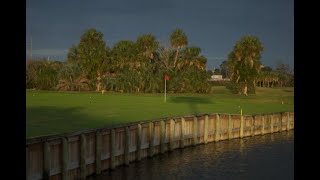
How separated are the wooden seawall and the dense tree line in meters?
52.1

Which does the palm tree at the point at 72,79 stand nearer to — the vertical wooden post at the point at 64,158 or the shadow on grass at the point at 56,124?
the shadow on grass at the point at 56,124

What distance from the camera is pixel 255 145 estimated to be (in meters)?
30.8

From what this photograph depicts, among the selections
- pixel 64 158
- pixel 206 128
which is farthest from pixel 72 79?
pixel 64 158

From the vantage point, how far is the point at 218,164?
23.3 m

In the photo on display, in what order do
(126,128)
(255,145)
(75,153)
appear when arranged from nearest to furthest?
(75,153) → (126,128) → (255,145)

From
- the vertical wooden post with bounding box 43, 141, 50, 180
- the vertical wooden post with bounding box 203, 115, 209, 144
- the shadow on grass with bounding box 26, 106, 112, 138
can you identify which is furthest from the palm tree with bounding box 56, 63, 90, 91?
the vertical wooden post with bounding box 43, 141, 50, 180

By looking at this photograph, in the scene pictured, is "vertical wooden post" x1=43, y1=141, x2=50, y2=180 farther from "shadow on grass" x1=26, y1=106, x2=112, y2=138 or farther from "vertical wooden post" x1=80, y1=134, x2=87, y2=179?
Answer: "shadow on grass" x1=26, y1=106, x2=112, y2=138

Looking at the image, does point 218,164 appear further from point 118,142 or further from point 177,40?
point 177,40

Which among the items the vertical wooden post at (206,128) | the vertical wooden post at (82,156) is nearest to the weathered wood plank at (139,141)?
the vertical wooden post at (82,156)

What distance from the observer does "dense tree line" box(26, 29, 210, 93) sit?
87000mm
